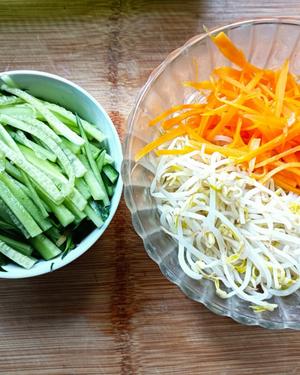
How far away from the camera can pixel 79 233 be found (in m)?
1.42

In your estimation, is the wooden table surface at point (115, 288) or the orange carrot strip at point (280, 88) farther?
the wooden table surface at point (115, 288)

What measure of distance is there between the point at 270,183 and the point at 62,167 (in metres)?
0.48

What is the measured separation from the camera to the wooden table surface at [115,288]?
4.99 ft

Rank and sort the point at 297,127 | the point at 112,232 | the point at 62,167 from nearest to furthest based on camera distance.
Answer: the point at 297,127, the point at 62,167, the point at 112,232

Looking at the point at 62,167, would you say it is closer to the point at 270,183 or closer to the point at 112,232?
the point at 112,232

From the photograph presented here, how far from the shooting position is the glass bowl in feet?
4.50

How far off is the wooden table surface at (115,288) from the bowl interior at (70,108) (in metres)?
0.10

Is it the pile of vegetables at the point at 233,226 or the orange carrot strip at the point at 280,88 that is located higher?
the orange carrot strip at the point at 280,88

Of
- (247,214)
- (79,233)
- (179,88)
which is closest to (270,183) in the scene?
(247,214)

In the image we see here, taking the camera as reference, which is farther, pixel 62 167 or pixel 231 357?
pixel 231 357

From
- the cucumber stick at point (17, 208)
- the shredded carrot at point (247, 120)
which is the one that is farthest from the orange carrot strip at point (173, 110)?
the cucumber stick at point (17, 208)

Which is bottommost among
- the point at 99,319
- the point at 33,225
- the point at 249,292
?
the point at 99,319

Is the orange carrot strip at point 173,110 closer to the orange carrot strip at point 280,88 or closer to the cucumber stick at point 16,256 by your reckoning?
the orange carrot strip at point 280,88

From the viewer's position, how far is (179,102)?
1.47 m
